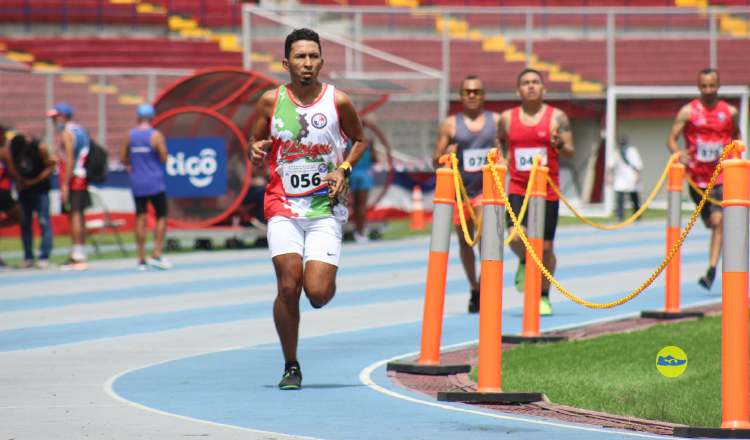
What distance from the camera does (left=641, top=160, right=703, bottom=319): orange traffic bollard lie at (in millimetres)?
12445

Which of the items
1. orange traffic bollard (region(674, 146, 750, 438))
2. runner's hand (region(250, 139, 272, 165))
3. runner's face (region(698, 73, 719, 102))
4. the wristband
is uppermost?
runner's face (region(698, 73, 719, 102))

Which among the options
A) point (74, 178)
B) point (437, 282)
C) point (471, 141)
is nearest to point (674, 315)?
point (471, 141)

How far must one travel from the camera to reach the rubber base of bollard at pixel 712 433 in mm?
6691

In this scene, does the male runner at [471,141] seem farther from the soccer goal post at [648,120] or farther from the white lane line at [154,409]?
the soccer goal post at [648,120]

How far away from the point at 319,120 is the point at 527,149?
4.60m

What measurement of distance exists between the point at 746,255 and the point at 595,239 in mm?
17164

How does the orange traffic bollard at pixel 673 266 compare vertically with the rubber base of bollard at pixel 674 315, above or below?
above

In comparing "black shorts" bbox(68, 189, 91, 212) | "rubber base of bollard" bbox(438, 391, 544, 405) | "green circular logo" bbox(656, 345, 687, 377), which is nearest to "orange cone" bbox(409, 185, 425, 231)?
"black shorts" bbox(68, 189, 91, 212)

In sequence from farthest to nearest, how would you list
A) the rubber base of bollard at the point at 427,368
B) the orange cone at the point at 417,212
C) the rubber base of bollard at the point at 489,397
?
1. the orange cone at the point at 417,212
2. the rubber base of bollard at the point at 427,368
3. the rubber base of bollard at the point at 489,397

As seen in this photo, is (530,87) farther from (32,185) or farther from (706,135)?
(32,185)

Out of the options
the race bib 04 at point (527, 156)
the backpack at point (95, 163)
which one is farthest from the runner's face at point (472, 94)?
the backpack at point (95, 163)

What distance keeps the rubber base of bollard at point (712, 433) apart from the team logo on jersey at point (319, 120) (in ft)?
8.86

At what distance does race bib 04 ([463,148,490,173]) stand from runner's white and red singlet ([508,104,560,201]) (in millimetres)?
259

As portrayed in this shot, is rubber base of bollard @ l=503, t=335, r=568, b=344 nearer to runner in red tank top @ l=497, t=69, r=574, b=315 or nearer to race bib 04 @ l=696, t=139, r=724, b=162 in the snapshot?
runner in red tank top @ l=497, t=69, r=574, b=315
